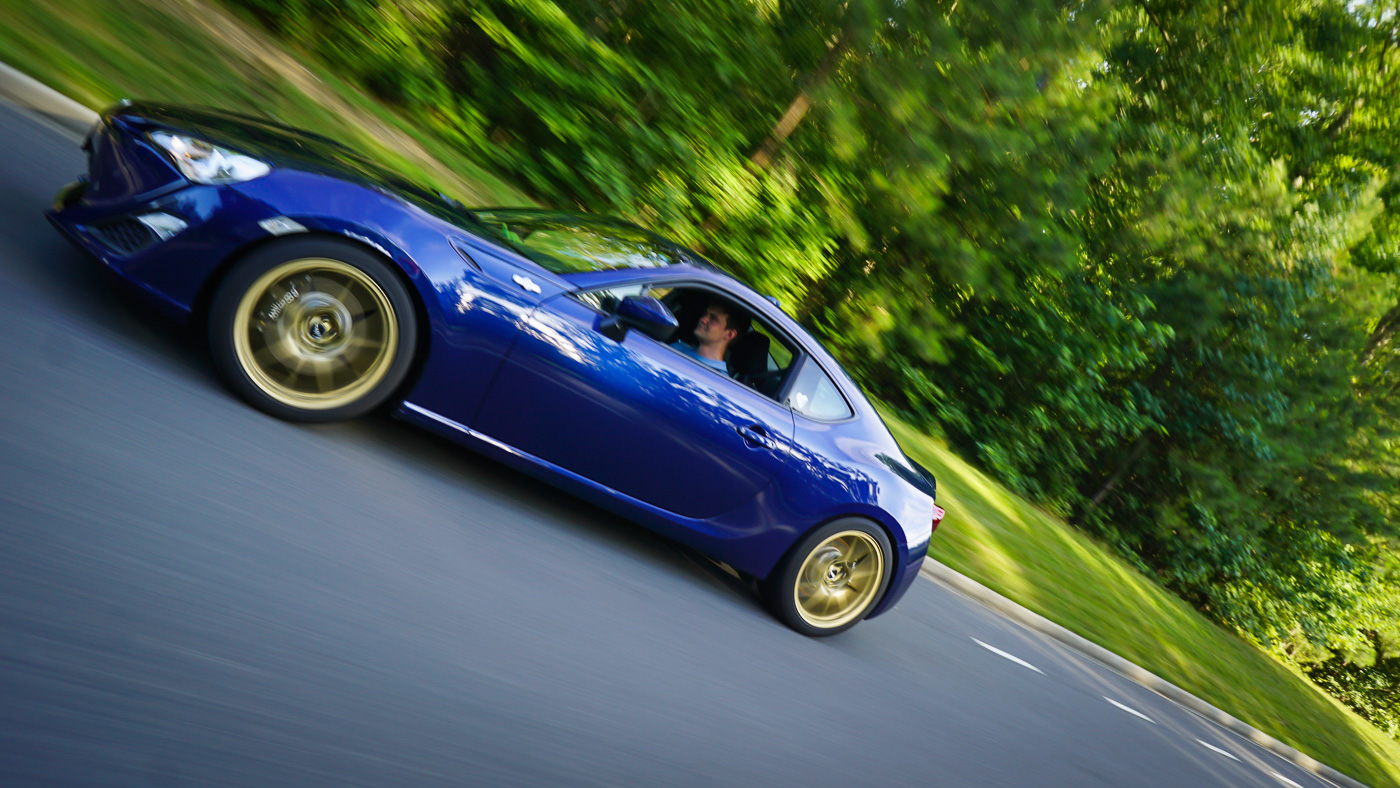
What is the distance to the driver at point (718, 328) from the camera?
5082 millimetres

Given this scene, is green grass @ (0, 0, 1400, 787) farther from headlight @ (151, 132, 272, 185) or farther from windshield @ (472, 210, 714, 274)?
windshield @ (472, 210, 714, 274)

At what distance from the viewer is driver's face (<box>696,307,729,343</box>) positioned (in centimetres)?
512

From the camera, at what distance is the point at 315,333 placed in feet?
13.0

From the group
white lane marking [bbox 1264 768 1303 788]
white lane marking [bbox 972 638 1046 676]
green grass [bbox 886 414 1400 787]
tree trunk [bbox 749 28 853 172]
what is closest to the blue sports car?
white lane marking [bbox 972 638 1046 676]

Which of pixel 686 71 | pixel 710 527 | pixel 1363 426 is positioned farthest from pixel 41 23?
pixel 1363 426

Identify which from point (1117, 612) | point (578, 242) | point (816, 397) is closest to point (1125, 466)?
point (1117, 612)

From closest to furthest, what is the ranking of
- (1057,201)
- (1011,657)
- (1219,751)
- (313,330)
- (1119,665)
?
1. (313,330)
2. (1011,657)
3. (1219,751)
4. (1119,665)
5. (1057,201)

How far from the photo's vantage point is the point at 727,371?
16.2 feet

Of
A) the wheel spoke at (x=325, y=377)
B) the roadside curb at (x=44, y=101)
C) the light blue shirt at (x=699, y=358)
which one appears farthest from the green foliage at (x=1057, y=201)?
the wheel spoke at (x=325, y=377)

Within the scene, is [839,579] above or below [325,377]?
above

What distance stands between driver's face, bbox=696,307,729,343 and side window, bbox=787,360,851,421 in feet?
1.60

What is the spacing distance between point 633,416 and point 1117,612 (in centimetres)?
961

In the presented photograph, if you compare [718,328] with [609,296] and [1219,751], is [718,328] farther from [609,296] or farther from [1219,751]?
[1219,751]

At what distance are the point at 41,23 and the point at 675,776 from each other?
7.37 metres
